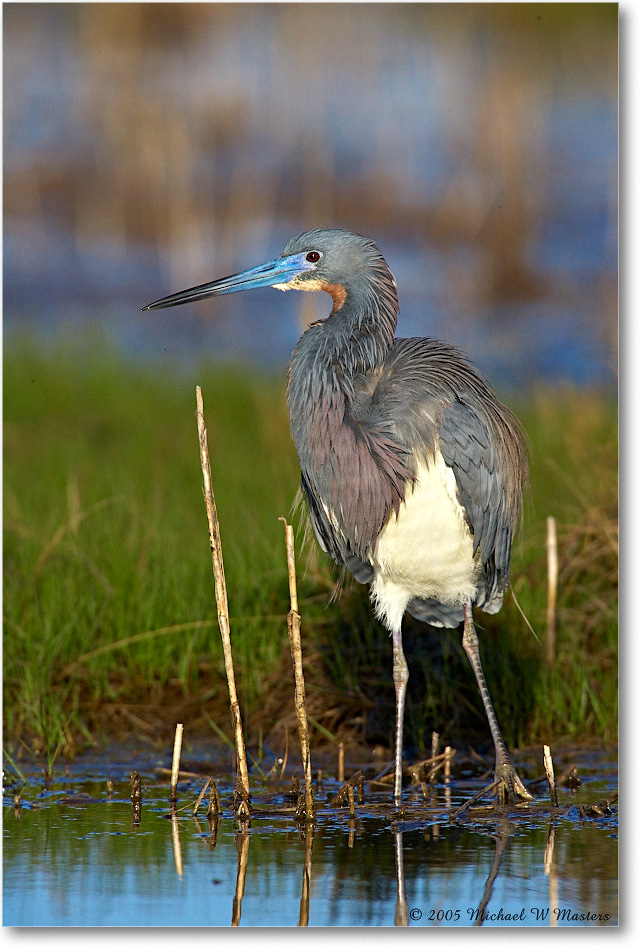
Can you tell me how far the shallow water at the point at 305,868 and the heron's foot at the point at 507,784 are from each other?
120mm

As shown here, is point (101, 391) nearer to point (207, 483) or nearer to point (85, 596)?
point (85, 596)

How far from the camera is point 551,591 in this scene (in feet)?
16.6

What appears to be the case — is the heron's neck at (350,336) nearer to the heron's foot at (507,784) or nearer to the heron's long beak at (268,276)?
the heron's long beak at (268,276)

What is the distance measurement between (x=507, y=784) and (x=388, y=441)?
3.81 feet

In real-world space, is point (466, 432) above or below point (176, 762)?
above

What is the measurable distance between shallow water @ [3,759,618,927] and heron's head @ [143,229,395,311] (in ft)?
5.39

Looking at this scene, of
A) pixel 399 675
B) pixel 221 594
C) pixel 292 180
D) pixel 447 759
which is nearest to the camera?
pixel 221 594

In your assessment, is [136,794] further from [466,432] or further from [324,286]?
[324,286]

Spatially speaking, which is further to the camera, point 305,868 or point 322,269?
point 322,269

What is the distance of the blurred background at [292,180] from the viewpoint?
7645 millimetres

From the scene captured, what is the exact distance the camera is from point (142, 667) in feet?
17.1

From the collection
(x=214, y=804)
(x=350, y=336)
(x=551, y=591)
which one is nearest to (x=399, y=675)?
(x=551, y=591)

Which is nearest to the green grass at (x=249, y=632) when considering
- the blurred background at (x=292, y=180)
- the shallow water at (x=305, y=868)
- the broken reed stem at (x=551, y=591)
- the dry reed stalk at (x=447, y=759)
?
the broken reed stem at (x=551, y=591)

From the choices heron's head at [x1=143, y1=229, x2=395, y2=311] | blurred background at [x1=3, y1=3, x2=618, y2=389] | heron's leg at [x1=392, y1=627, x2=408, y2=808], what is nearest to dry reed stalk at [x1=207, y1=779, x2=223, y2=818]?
heron's leg at [x1=392, y1=627, x2=408, y2=808]
